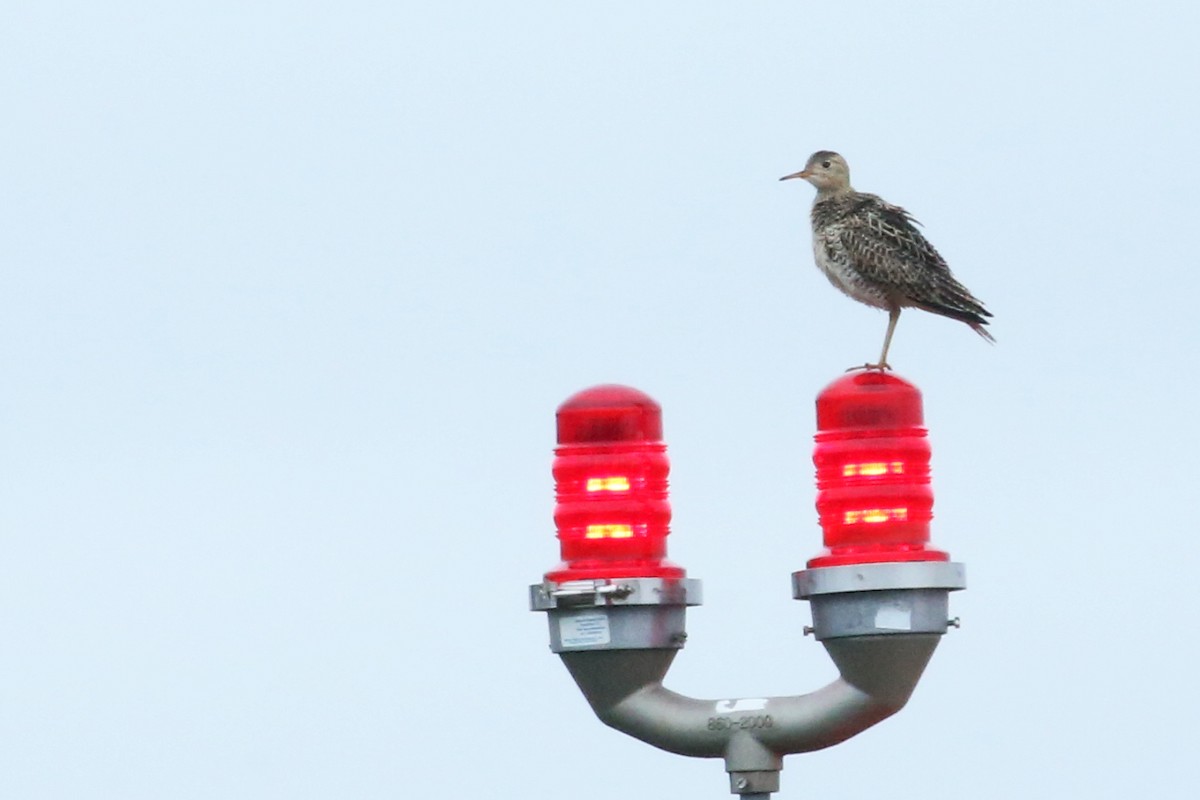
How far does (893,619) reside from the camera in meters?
7.84

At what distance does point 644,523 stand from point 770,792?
101 cm

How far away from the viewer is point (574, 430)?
26.8 ft

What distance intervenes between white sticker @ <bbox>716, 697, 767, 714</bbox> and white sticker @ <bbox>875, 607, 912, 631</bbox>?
516 millimetres

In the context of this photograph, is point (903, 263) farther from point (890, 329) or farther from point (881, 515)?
point (881, 515)

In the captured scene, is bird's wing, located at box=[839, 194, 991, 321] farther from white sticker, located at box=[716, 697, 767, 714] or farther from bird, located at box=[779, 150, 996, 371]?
white sticker, located at box=[716, 697, 767, 714]

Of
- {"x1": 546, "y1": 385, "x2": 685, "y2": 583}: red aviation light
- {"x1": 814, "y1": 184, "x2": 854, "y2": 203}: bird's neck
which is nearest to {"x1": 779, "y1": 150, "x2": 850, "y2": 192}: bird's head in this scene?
{"x1": 814, "y1": 184, "x2": 854, "y2": 203}: bird's neck

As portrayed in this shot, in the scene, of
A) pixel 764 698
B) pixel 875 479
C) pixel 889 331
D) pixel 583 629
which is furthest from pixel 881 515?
pixel 889 331

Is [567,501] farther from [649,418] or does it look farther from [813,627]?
[813,627]

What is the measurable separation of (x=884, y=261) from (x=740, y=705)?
4.53m

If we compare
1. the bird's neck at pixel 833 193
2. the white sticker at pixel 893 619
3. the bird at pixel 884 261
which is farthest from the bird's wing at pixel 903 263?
the white sticker at pixel 893 619

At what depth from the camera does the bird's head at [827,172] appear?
13594mm

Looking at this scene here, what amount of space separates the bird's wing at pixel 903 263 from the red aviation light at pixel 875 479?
3.77 metres

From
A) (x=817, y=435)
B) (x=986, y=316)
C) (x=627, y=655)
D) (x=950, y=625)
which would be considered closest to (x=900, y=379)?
(x=817, y=435)

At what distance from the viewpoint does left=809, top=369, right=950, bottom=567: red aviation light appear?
7.84 meters
